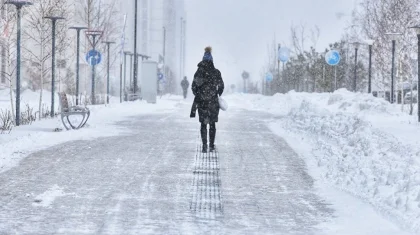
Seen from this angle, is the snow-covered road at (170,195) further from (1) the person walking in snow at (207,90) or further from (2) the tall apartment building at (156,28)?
(2) the tall apartment building at (156,28)

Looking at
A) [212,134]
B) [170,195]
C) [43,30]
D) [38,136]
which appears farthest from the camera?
[43,30]

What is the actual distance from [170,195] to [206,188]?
2.51ft

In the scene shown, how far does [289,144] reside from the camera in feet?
50.4

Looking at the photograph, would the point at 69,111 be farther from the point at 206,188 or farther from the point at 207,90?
the point at 206,188

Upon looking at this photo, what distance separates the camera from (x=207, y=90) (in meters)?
13.4

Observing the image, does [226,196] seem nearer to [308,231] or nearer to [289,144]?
[308,231]

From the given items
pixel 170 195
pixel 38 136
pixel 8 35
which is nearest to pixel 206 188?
pixel 170 195

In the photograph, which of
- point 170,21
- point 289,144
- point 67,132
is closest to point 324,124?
point 289,144

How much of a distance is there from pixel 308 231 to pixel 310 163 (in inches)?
215

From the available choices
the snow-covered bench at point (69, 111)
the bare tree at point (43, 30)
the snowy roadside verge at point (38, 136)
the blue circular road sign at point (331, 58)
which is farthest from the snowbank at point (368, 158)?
the bare tree at point (43, 30)

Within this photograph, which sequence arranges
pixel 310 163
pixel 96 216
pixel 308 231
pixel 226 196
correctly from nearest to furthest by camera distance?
pixel 308 231 → pixel 96 216 → pixel 226 196 → pixel 310 163

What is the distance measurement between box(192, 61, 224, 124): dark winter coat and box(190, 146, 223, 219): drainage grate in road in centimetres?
89

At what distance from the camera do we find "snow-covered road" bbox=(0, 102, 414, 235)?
21.9 feet

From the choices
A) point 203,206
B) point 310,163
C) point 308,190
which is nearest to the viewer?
point 203,206
